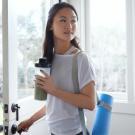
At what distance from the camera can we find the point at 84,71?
1086 mm

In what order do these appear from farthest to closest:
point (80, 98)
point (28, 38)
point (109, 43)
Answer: point (109, 43), point (28, 38), point (80, 98)

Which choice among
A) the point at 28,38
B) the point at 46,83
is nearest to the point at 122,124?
the point at 28,38

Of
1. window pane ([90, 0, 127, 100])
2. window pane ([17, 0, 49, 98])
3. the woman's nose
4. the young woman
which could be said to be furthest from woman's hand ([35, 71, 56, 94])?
window pane ([90, 0, 127, 100])

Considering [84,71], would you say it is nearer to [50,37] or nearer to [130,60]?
[50,37]

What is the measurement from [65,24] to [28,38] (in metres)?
0.59

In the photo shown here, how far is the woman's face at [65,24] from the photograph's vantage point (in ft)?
3.88

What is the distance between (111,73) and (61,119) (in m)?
1.25

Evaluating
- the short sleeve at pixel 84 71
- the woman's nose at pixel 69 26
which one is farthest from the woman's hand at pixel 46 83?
the woman's nose at pixel 69 26

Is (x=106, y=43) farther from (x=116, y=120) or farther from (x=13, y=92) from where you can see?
(x=13, y=92)

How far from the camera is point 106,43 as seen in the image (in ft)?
7.51

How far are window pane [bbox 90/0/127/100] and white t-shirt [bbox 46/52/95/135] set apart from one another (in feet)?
3.88

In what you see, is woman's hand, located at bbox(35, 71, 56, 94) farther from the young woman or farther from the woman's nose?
the woman's nose

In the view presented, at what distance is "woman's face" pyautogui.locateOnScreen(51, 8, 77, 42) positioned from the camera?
1.18 meters

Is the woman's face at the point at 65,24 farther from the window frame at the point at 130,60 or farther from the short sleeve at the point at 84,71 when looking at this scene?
the window frame at the point at 130,60
